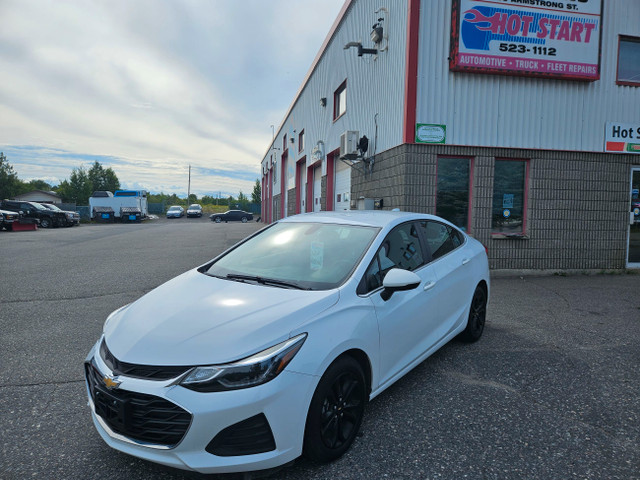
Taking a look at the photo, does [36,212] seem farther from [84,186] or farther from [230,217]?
[84,186]

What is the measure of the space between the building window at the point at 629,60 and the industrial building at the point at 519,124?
0.03 m

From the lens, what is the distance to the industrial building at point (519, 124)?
846cm

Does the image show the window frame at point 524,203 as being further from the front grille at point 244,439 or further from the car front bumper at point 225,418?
the front grille at point 244,439

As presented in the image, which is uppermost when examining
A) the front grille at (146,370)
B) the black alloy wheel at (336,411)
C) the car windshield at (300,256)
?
the car windshield at (300,256)

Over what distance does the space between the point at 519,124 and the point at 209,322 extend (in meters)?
8.48

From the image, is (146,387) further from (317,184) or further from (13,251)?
(317,184)

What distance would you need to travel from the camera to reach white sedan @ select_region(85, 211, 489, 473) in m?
2.04

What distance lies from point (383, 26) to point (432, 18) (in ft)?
5.17

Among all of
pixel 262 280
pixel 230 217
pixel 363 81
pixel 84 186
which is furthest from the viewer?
pixel 84 186

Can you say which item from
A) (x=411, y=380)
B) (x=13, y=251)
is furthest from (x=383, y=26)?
(x=13, y=251)

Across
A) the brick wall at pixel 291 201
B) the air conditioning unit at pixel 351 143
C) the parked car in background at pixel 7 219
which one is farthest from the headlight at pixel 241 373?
the parked car in background at pixel 7 219

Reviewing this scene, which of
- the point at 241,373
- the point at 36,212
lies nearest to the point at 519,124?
the point at 241,373

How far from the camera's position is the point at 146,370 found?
211 cm

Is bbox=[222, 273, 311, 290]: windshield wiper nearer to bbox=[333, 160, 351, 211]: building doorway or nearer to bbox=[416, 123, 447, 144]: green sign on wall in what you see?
bbox=[416, 123, 447, 144]: green sign on wall
